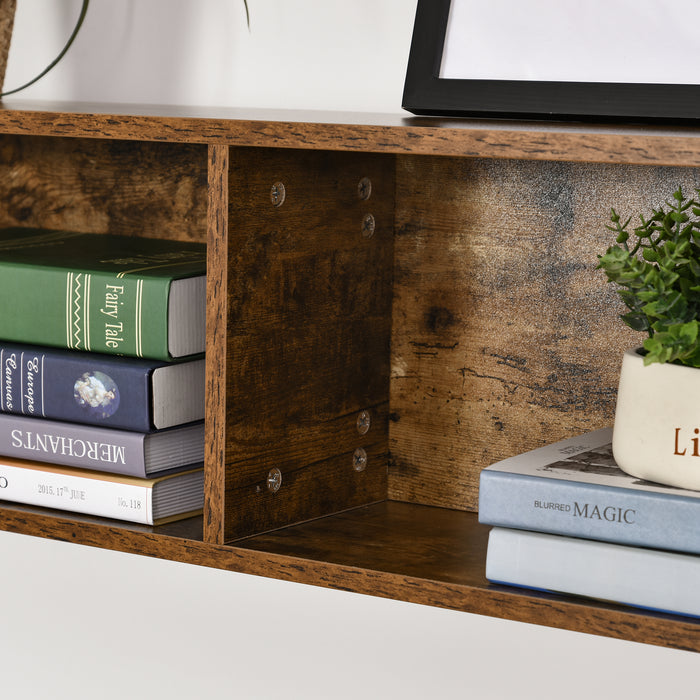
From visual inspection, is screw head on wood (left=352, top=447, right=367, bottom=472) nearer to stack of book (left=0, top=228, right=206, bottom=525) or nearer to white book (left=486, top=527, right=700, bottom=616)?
stack of book (left=0, top=228, right=206, bottom=525)

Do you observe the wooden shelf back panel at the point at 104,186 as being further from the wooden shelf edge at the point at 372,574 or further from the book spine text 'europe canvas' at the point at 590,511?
the book spine text 'europe canvas' at the point at 590,511

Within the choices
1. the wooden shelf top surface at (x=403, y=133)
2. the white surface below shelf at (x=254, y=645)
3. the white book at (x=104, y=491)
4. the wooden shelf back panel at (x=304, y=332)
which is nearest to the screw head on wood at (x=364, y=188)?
the wooden shelf back panel at (x=304, y=332)

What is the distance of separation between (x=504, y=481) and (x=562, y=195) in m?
0.43

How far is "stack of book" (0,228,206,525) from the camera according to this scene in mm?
1272

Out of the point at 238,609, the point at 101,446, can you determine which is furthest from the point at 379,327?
the point at 238,609

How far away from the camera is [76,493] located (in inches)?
52.5

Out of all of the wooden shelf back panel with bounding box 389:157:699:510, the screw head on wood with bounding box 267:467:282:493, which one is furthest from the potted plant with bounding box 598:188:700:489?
the screw head on wood with bounding box 267:467:282:493

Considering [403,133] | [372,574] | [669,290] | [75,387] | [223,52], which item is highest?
[223,52]

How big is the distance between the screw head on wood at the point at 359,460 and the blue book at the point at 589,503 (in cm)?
34

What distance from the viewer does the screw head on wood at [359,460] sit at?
1.42m

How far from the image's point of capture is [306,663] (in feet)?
6.15

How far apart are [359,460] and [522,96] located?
0.50 metres

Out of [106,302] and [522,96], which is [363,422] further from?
[522,96]

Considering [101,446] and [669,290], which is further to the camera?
[101,446]
